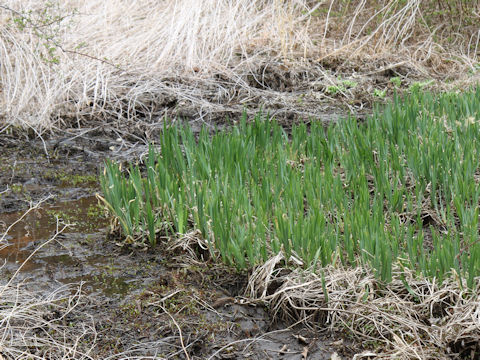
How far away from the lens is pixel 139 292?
2521 millimetres

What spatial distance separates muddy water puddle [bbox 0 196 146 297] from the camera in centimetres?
263

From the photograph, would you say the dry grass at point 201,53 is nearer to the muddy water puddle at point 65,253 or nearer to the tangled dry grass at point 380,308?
the muddy water puddle at point 65,253

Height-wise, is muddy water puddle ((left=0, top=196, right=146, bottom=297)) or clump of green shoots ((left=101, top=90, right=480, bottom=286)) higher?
clump of green shoots ((left=101, top=90, right=480, bottom=286))

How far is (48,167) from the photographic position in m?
4.34

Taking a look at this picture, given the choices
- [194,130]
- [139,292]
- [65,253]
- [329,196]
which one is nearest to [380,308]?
[329,196]

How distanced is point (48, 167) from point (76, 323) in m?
2.30

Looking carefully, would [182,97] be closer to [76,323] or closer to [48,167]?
[48,167]

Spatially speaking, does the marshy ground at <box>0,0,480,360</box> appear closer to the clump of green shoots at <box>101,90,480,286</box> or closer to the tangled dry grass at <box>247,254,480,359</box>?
the tangled dry grass at <box>247,254,480,359</box>

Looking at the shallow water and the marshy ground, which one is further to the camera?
the shallow water

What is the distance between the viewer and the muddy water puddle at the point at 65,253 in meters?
2.63

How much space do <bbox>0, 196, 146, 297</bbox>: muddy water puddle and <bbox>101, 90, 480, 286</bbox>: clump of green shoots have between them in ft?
0.73

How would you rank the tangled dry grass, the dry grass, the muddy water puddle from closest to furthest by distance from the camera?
the tangled dry grass → the muddy water puddle → the dry grass

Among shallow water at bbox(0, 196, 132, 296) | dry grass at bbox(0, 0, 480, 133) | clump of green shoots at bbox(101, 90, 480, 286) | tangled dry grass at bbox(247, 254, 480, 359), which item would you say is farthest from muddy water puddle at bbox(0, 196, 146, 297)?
dry grass at bbox(0, 0, 480, 133)

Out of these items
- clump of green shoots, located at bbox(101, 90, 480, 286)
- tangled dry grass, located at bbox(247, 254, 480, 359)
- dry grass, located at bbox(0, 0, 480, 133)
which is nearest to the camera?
tangled dry grass, located at bbox(247, 254, 480, 359)
